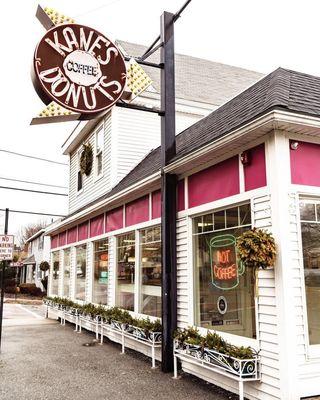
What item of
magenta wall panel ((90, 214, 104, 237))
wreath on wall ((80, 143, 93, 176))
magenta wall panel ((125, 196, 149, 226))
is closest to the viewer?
magenta wall panel ((125, 196, 149, 226))

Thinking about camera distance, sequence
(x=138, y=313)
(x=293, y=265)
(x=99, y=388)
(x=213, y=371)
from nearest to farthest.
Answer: (x=293, y=265), (x=213, y=371), (x=99, y=388), (x=138, y=313)

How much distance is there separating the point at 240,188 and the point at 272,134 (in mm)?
985

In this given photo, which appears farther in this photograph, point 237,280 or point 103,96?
point 103,96

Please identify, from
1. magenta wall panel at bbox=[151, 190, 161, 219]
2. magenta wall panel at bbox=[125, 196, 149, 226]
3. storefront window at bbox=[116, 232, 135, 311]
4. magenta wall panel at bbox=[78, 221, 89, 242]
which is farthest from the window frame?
magenta wall panel at bbox=[78, 221, 89, 242]

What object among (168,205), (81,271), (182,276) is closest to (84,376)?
(182,276)

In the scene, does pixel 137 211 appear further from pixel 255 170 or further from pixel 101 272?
pixel 255 170

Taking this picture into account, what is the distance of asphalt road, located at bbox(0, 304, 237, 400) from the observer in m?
6.15

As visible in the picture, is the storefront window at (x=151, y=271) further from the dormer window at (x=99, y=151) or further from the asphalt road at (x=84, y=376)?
the dormer window at (x=99, y=151)

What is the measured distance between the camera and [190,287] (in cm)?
734

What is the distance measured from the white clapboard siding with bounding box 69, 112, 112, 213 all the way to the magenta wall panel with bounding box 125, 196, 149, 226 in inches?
118

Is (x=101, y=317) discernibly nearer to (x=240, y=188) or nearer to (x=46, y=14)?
(x=240, y=188)

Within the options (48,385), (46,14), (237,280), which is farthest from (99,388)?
(46,14)

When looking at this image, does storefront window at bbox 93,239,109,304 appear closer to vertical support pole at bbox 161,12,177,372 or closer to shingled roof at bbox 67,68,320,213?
vertical support pole at bbox 161,12,177,372

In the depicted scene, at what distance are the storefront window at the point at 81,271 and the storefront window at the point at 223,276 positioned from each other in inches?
291
